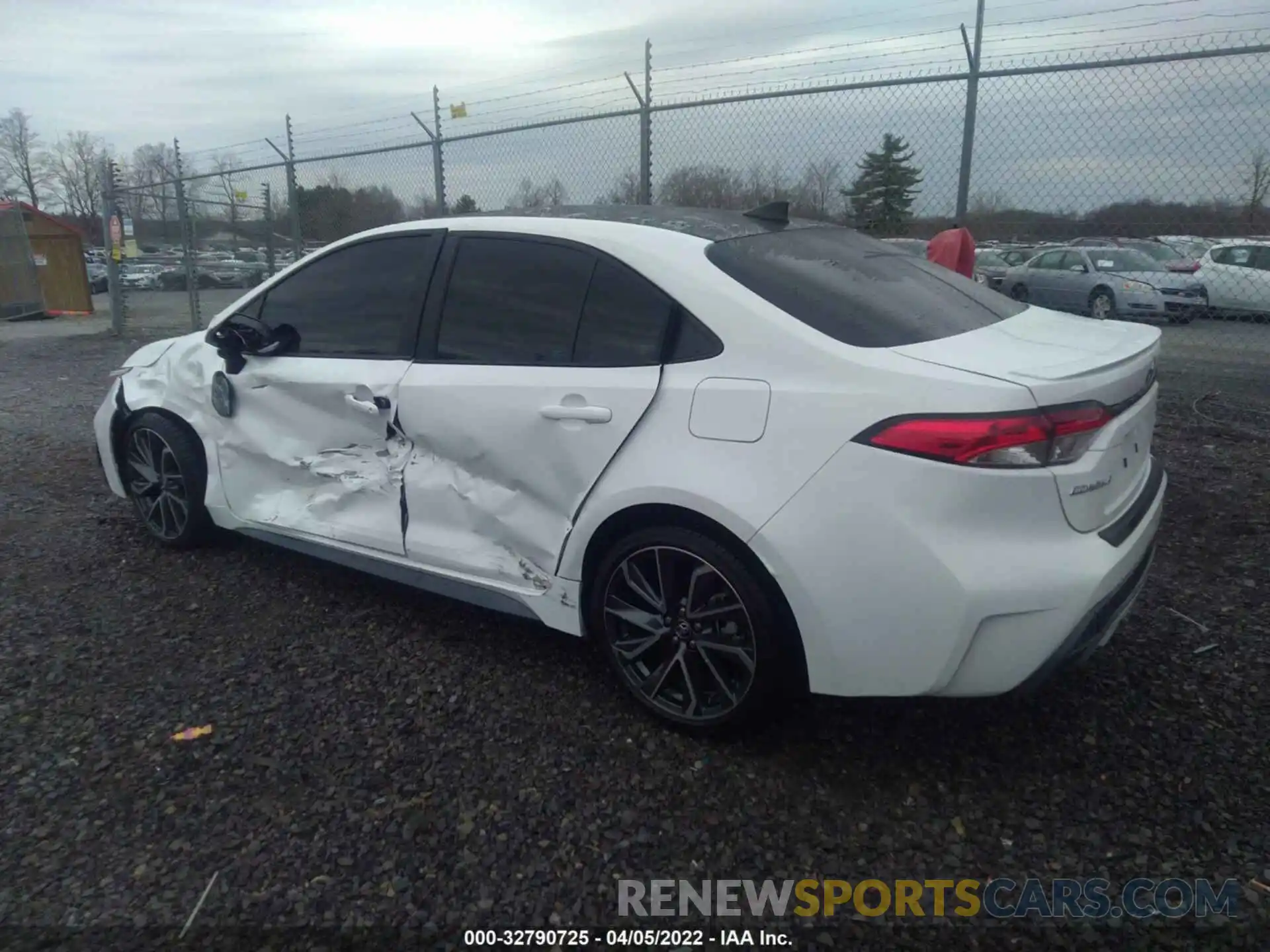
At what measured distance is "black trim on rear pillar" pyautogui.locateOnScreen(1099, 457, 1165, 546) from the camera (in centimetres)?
252

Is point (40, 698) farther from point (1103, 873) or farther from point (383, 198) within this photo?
point (383, 198)

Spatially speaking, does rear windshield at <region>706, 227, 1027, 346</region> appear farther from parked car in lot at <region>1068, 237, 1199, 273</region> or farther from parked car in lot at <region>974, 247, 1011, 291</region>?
parked car in lot at <region>1068, 237, 1199, 273</region>

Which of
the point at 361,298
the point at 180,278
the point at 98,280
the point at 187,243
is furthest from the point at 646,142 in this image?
the point at 98,280

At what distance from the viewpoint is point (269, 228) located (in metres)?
11.9

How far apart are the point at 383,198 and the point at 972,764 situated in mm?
8822

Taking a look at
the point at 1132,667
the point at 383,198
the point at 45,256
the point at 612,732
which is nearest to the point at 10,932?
the point at 612,732

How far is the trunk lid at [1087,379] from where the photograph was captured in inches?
93.1

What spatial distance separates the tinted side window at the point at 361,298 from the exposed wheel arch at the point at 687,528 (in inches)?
43.7

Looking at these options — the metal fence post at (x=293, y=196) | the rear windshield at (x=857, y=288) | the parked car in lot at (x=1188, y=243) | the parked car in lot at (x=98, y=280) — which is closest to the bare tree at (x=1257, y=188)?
the parked car in lot at (x=1188, y=243)

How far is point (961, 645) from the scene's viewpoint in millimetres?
2338

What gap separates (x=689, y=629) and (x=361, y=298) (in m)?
1.91

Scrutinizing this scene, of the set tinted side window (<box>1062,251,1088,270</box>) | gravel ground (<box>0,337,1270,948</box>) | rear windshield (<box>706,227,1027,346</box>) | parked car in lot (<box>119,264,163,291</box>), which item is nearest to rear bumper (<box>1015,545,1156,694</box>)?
gravel ground (<box>0,337,1270,948</box>)

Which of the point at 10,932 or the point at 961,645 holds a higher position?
the point at 961,645

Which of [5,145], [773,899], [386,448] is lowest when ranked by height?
[773,899]
